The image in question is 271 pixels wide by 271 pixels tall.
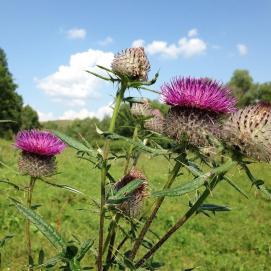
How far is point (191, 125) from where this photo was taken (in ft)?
10.7

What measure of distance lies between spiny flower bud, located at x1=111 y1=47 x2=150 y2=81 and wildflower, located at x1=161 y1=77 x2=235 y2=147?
0.36 metres

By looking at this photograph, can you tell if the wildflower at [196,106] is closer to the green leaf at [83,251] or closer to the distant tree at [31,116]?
the green leaf at [83,251]

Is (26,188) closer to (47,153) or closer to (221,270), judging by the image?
(47,153)

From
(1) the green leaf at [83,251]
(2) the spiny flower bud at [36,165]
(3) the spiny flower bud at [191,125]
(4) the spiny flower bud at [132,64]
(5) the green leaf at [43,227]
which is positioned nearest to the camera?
(1) the green leaf at [83,251]

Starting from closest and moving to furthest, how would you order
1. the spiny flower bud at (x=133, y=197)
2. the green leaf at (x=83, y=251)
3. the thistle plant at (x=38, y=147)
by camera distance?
the green leaf at (x=83, y=251) → the spiny flower bud at (x=133, y=197) → the thistle plant at (x=38, y=147)

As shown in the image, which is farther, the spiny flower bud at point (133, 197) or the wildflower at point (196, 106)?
the spiny flower bud at point (133, 197)

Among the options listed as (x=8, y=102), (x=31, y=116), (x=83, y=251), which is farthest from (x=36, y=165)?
(x=31, y=116)

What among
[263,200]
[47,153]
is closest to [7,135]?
[263,200]

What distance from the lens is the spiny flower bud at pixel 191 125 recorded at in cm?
319

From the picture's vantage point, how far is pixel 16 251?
7734 mm

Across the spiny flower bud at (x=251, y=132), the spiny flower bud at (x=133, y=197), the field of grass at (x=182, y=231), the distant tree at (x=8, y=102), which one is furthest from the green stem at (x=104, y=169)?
the distant tree at (x=8, y=102)

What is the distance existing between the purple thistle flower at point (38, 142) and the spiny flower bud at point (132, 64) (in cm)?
115

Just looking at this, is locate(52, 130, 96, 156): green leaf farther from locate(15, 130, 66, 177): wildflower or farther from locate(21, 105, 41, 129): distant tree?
locate(21, 105, 41, 129): distant tree

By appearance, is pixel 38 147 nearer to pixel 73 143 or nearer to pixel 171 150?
pixel 73 143
